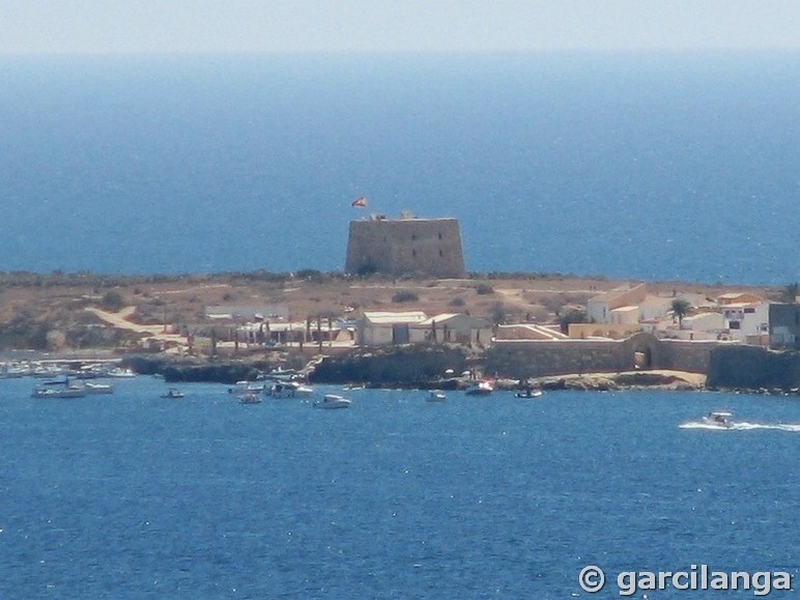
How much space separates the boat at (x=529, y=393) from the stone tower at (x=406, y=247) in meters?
12.9

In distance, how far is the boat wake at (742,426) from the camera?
56562 millimetres

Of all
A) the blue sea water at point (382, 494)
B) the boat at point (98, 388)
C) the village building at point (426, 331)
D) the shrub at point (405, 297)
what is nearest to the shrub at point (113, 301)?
the shrub at point (405, 297)

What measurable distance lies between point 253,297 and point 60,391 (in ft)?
29.5

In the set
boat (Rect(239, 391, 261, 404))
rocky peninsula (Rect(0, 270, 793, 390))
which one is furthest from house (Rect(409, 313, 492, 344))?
boat (Rect(239, 391, 261, 404))

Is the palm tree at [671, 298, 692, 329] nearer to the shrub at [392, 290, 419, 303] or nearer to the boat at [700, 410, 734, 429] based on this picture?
the shrub at [392, 290, 419, 303]

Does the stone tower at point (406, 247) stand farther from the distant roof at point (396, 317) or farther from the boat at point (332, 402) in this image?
the boat at point (332, 402)

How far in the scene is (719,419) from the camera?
5688 cm

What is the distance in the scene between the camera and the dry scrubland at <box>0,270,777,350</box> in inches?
2655

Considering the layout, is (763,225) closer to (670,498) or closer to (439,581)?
(670,498)

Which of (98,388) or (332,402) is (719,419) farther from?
(98,388)

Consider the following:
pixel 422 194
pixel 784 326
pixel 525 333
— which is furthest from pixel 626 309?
pixel 422 194

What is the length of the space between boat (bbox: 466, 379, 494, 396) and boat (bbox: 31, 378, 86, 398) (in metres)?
6.85

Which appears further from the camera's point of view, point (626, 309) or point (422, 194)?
point (422, 194)

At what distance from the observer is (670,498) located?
51.4 metres
